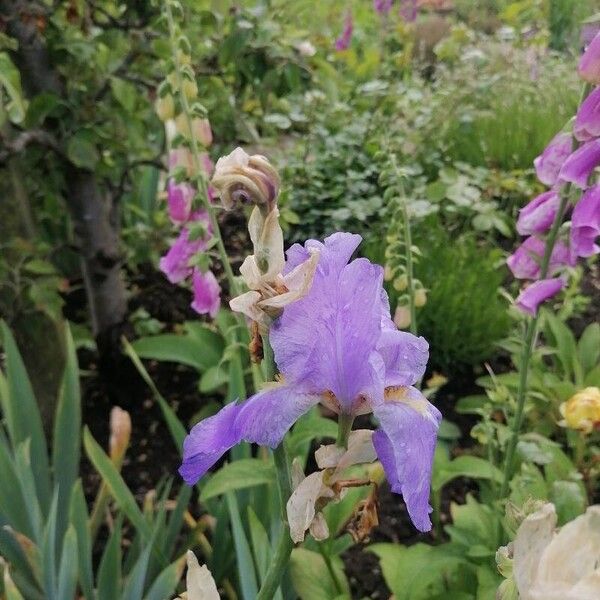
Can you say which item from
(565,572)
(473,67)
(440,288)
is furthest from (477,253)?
(565,572)

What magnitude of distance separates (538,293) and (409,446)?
754mm

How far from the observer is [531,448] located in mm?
1316

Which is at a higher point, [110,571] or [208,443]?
[208,443]

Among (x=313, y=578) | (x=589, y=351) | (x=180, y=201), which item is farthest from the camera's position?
(x=589, y=351)

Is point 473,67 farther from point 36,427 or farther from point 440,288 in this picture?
point 36,427

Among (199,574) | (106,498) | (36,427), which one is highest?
(199,574)

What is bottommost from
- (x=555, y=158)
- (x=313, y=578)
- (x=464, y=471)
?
(x=313, y=578)

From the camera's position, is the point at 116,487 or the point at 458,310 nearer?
the point at 116,487

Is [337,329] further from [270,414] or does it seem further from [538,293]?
[538,293]

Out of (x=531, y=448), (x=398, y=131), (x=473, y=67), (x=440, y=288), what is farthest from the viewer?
(x=473, y=67)

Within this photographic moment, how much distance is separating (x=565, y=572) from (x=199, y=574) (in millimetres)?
254

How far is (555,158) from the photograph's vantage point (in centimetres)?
108

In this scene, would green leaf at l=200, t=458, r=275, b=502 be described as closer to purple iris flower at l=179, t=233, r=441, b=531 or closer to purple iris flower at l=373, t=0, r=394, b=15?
purple iris flower at l=179, t=233, r=441, b=531

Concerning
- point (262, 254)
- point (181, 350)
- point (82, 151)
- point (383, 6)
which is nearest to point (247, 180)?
point (262, 254)
